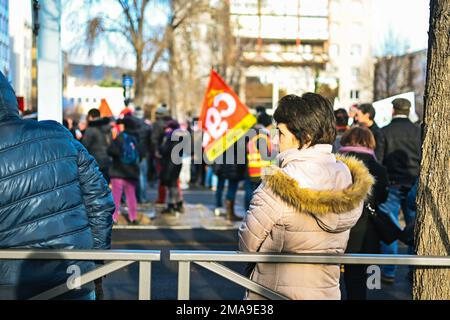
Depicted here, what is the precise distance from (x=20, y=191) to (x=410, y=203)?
178 inches

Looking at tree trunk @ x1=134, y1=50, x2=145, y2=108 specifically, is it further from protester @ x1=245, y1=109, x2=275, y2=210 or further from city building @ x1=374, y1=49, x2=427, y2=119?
city building @ x1=374, y1=49, x2=427, y2=119

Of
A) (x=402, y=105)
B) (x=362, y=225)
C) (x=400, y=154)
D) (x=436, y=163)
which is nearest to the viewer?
(x=436, y=163)

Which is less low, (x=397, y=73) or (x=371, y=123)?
(x=397, y=73)

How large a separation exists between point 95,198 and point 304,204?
1137 millimetres

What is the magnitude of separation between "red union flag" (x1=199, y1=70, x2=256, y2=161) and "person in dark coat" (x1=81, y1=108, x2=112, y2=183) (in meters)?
1.76

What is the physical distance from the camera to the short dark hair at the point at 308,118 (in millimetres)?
3441

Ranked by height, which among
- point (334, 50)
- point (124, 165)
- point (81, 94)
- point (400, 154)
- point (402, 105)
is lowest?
point (124, 165)

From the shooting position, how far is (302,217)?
3297 mm

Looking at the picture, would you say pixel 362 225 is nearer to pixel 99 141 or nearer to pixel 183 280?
pixel 183 280

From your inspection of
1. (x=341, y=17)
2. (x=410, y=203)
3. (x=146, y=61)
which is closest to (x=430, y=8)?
(x=410, y=203)

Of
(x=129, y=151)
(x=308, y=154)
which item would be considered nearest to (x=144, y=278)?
(x=308, y=154)

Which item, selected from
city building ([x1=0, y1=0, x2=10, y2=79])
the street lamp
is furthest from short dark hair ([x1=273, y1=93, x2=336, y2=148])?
city building ([x1=0, y1=0, x2=10, y2=79])

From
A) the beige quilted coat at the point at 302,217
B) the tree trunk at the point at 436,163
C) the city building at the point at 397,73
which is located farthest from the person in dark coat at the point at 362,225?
the city building at the point at 397,73

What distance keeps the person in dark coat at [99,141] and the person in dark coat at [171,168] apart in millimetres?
1385
